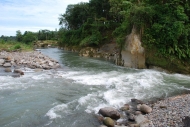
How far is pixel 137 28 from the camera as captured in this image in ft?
60.4

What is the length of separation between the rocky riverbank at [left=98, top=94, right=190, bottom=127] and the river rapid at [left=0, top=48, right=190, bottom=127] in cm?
63

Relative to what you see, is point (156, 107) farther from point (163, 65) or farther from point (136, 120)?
point (163, 65)

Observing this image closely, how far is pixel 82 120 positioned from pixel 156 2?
15.6m

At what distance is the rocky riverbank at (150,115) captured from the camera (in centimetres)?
665

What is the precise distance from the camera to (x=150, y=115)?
758cm

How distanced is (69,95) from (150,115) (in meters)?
4.84

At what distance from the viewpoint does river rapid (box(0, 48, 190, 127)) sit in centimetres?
757

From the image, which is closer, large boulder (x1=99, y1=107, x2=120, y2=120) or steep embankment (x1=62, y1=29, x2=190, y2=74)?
large boulder (x1=99, y1=107, x2=120, y2=120)

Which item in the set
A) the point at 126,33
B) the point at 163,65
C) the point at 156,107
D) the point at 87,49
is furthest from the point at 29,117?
the point at 87,49

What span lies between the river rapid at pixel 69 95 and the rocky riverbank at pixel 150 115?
625 millimetres

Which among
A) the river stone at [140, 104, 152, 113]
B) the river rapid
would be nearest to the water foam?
the river rapid

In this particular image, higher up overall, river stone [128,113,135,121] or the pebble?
the pebble

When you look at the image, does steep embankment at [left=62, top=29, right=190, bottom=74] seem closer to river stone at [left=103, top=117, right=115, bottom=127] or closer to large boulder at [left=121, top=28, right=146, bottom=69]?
large boulder at [left=121, top=28, right=146, bottom=69]

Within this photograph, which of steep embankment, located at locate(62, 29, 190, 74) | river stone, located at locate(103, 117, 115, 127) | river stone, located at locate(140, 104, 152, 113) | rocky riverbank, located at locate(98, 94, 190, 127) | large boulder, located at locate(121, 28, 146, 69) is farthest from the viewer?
large boulder, located at locate(121, 28, 146, 69)
